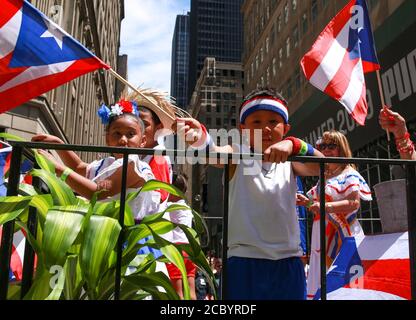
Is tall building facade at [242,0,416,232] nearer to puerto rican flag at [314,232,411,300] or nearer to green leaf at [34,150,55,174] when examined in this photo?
puerto rican flag at [314,232,411,300]

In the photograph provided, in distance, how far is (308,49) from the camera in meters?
29.0

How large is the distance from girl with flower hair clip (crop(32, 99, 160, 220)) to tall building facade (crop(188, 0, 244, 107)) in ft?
500

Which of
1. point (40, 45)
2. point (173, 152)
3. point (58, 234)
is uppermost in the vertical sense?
point (40, 45)

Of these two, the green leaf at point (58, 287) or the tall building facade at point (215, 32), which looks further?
the tall building facade at point (215, 32)

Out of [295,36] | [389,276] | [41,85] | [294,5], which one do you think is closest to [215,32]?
[294,5]

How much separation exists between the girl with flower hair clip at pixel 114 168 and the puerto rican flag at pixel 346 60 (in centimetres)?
160

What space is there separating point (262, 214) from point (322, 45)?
2.25 metres

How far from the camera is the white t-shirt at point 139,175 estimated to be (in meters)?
2.74

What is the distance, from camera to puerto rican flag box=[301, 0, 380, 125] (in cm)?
387

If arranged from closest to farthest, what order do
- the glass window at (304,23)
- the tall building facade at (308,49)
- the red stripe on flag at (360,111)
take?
the red stripe on flag at (360,111) < the tall building facade at (308,49) < the glass window at (304,23)

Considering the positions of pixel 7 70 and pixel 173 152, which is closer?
pixel 173 152

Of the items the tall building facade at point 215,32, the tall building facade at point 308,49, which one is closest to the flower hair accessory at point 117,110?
the tall building facade at point 308,49

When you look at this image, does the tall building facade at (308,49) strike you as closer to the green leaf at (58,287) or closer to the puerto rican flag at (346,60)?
the puerto rican flag at (346,60)

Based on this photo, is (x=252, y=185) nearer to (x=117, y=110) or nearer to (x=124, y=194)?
(x=124, y=194)
